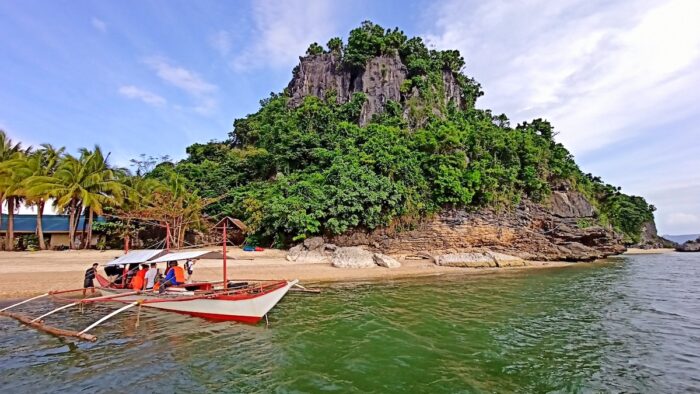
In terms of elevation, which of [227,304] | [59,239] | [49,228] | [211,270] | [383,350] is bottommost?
[383,350]

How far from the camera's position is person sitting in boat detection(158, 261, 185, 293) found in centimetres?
1496

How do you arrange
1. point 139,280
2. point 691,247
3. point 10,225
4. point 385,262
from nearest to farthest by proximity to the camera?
point 139,280
point 385,262
point 10,225
point 691,247

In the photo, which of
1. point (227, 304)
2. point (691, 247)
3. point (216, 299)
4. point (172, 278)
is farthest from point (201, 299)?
point (691, 247)

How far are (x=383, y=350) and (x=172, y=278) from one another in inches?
380

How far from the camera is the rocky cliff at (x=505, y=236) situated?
118 feet

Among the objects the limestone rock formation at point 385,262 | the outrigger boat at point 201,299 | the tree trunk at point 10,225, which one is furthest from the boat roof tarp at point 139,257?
the tree trunk at point 10,225

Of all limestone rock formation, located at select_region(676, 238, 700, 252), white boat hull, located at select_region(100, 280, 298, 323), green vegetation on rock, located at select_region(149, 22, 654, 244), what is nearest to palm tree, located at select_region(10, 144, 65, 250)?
green vegetation on rock, located at select_region(149, 22, 654, 244)

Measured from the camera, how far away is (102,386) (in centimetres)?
831

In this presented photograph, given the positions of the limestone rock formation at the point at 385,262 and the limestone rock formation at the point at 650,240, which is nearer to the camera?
the limestone rock formation at the point at 385,262

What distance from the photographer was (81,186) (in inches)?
1272

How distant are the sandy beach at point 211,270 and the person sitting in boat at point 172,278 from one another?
566 centimetres

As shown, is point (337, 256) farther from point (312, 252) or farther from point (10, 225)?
point (10, 225)

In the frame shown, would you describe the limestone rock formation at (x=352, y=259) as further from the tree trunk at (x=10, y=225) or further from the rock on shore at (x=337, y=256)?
the tree trunk at (x=10, y=225)

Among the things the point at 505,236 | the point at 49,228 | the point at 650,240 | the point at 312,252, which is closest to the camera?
the point at 312,252
